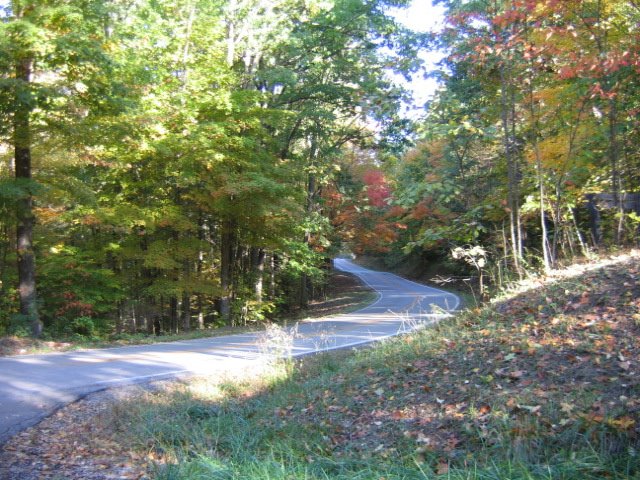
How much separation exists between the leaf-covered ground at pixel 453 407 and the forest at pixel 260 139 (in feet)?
8.19

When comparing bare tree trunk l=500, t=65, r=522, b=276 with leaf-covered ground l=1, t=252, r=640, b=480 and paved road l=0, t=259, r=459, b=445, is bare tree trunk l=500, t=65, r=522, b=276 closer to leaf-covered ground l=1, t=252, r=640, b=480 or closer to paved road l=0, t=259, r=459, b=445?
leaf-covered ground l=1, t=252, r=640, b=480

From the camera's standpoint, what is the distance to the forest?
9.35m

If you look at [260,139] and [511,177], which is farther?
[260,139]

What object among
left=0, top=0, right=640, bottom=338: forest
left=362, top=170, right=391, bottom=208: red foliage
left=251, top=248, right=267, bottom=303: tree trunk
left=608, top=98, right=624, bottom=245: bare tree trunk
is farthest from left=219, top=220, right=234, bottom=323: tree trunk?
left=608, top=98, right=624, bottom=245: bare tree trunk

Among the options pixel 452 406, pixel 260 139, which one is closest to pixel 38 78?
pixel 260 139

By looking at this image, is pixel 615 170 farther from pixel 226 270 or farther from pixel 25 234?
pixel 226 270

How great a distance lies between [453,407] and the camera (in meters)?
5.15

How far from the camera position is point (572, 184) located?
1365 cm

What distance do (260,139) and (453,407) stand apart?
1600 cm

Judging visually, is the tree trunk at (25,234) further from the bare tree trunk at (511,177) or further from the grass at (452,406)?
the bare tree trunk at (511,177)

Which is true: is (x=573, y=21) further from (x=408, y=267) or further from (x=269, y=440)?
(x=408, y=267)

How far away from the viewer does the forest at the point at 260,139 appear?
9.35 metres

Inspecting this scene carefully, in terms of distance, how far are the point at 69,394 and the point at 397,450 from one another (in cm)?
521

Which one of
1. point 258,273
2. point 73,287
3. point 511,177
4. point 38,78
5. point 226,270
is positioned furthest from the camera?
point 258,273
